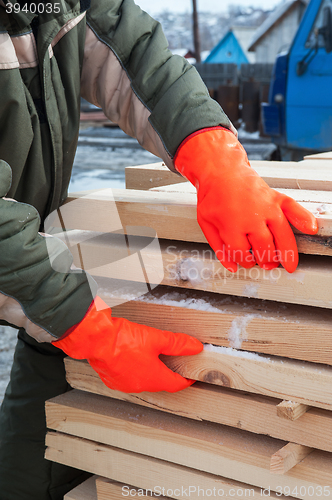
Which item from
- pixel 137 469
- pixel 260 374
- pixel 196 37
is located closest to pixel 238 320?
pixel 260 374

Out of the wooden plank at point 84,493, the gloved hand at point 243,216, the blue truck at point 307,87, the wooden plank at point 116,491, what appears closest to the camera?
the gloved hand at point 243,216

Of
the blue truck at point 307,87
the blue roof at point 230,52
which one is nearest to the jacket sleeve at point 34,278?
the blue truck at point 307,87

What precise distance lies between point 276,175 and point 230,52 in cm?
4086

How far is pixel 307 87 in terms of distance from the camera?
539cm

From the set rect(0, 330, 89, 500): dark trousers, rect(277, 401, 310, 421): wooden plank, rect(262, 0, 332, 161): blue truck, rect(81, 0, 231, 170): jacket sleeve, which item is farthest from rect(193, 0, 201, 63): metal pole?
rect(277, 401, 310, 421): wooden plank

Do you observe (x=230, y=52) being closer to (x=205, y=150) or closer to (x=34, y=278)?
(x=205, y=150)

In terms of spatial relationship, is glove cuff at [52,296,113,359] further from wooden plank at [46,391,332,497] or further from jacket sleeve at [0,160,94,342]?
wooden plank at [46,391,332,497]

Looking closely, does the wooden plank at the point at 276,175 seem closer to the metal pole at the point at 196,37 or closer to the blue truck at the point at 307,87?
the blue truck at the point at 307,87

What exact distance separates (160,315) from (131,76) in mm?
719

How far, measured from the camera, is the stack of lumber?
119cm

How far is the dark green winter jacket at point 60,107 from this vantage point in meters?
1.20

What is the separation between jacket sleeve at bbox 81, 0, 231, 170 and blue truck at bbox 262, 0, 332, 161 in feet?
13.9

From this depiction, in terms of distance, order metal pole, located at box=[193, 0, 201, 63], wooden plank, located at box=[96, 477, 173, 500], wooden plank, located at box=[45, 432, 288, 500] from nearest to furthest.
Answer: wooden plank, located at box=[45, 432, 288, 500]
wooden plank, located at box=[96, 477, 173, 500]
metal pole, located at box=[193, 0, 201, 63]

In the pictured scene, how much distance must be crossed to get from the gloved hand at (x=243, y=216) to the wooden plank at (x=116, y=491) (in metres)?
0.77
